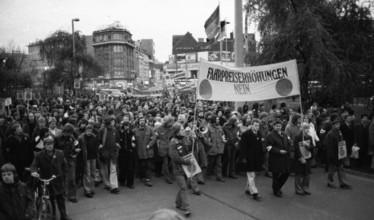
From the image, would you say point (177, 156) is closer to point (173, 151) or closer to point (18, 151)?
point (173, 151)

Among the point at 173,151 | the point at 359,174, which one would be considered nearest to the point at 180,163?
the point at 173,151

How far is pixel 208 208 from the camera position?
7.32 meters

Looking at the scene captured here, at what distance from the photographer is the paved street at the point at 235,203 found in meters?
6.86

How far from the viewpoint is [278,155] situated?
785 centimetres

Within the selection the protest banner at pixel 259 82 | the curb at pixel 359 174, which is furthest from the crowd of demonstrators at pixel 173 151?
the protest banner at pixel 259 82

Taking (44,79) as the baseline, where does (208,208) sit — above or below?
below

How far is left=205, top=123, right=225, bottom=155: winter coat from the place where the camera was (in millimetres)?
9633

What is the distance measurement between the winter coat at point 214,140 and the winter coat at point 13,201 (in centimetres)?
535

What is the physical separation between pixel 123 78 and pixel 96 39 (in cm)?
1676

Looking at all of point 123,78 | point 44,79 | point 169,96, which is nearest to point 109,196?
point 169,96

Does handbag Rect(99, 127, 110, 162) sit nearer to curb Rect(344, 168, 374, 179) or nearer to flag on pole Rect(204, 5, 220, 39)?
curb Rect(344, 168, 374, 179)

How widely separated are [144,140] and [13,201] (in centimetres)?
493

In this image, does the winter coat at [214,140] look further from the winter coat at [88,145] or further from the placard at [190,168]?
the winter coat at [88,145]

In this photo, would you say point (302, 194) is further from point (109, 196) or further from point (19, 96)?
point (19, 96)
